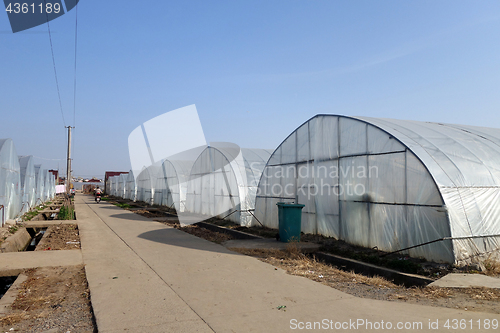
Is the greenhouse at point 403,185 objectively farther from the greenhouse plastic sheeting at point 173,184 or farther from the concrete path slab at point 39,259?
the greenhouse plastic sheeting at point 173,184

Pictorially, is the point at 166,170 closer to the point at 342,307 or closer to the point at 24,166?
the point at 24,166

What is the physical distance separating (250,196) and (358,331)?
1211 cm

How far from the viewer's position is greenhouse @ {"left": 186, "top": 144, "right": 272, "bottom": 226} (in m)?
16.5

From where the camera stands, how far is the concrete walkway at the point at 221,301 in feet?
15.7

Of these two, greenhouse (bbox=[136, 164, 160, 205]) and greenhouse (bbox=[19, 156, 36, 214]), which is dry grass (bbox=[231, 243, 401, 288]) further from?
greenhouse (bbox=[136, 164, 160, 205])

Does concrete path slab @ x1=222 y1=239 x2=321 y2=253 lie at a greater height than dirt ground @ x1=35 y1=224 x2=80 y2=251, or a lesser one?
greater

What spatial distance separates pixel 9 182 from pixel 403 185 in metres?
17.2

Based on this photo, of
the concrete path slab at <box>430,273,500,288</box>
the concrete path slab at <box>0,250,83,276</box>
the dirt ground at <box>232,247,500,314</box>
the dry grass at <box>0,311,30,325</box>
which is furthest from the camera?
the concrete path slab at <box>0,250,83,276</box>

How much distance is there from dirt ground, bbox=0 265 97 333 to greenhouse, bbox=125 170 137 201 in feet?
109

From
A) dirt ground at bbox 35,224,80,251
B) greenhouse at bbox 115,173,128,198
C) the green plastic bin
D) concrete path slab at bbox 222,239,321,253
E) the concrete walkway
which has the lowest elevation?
dirt ground at bbox 35,224,80,251

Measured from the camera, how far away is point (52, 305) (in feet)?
19.0

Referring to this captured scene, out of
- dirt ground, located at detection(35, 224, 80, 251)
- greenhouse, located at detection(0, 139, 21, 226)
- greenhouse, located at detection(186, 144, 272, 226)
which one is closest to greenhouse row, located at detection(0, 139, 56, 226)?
greenhouse, located at detection(0, 139, 21, 226)

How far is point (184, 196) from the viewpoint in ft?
80.8

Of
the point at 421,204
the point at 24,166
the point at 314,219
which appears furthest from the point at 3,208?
the point at 421,204
